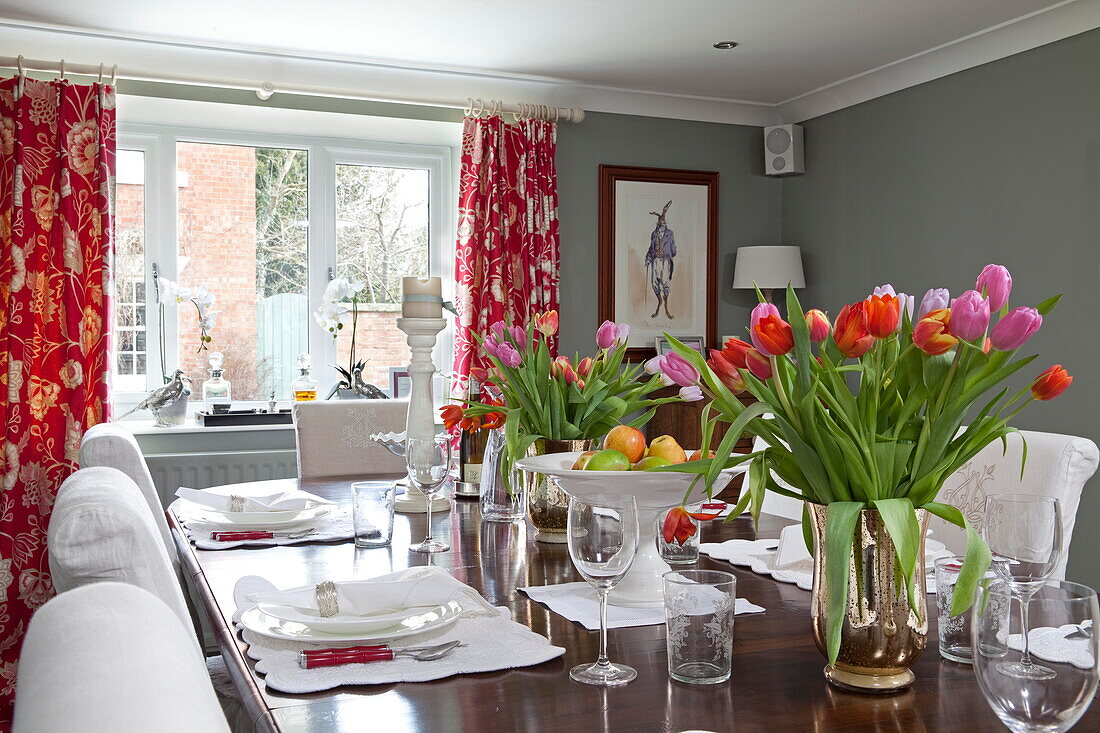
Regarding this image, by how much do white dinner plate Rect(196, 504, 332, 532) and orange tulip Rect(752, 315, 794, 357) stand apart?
1.27 m

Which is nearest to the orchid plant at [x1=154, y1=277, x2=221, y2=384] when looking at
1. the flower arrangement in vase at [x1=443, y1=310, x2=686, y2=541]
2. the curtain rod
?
the curtain rod

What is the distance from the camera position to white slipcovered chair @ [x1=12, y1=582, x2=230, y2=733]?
20.4 inches

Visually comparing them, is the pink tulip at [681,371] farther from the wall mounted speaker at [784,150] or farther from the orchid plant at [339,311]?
the wall mounted speaker at [784,150]

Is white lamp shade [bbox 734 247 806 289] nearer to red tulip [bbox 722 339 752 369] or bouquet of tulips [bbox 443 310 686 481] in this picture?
bouquet of tulips [bbox 443 310 686 481]

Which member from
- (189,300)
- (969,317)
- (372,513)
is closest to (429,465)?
(372,513)

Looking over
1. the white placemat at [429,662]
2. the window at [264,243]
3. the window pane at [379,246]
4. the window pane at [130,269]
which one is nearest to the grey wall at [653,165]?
the window at [264,243]

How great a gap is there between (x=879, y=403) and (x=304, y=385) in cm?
382

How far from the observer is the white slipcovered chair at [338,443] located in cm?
309

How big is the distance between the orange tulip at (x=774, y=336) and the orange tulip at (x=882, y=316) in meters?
0.08

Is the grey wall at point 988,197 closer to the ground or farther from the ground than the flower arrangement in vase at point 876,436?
farther from the ground

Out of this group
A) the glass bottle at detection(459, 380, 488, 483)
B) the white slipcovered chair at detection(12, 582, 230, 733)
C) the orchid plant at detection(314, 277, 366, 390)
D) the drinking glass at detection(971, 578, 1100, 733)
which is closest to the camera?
the white slipcovered chair at detection(12, 582, 230, 733)

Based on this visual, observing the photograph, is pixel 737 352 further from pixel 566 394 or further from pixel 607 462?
pixel 566 394

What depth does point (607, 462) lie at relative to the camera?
144 centimetres

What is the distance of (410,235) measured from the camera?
199 inches
